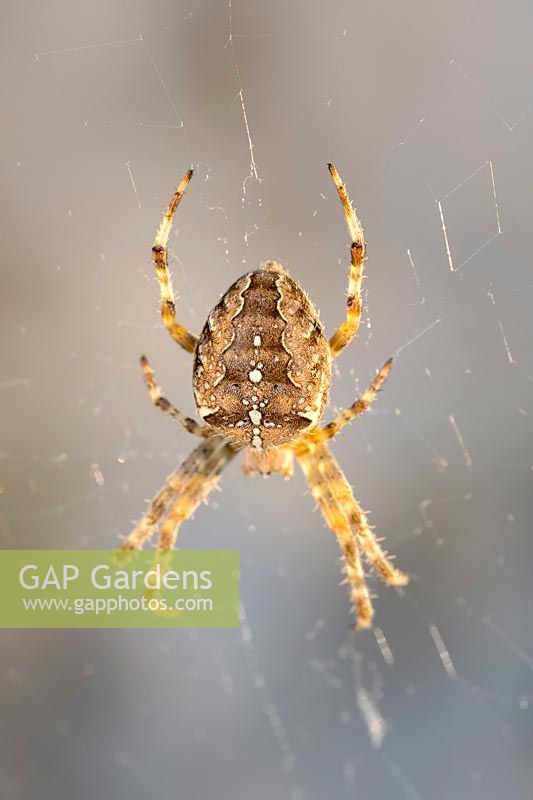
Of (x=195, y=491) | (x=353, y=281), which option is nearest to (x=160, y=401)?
(x=195, y=491)

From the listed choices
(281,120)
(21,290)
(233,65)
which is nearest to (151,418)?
(21,290)

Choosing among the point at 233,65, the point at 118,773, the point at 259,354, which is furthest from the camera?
the point at 233,65

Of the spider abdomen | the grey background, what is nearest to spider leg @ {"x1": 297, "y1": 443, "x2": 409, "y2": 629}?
the spider abdomen

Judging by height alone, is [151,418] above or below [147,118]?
below

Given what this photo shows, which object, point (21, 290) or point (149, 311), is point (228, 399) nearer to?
point (149, 311)

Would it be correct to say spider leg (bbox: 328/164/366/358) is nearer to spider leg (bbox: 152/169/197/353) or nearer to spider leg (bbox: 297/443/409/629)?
spider leg (bbox: 152/169/197/353)
